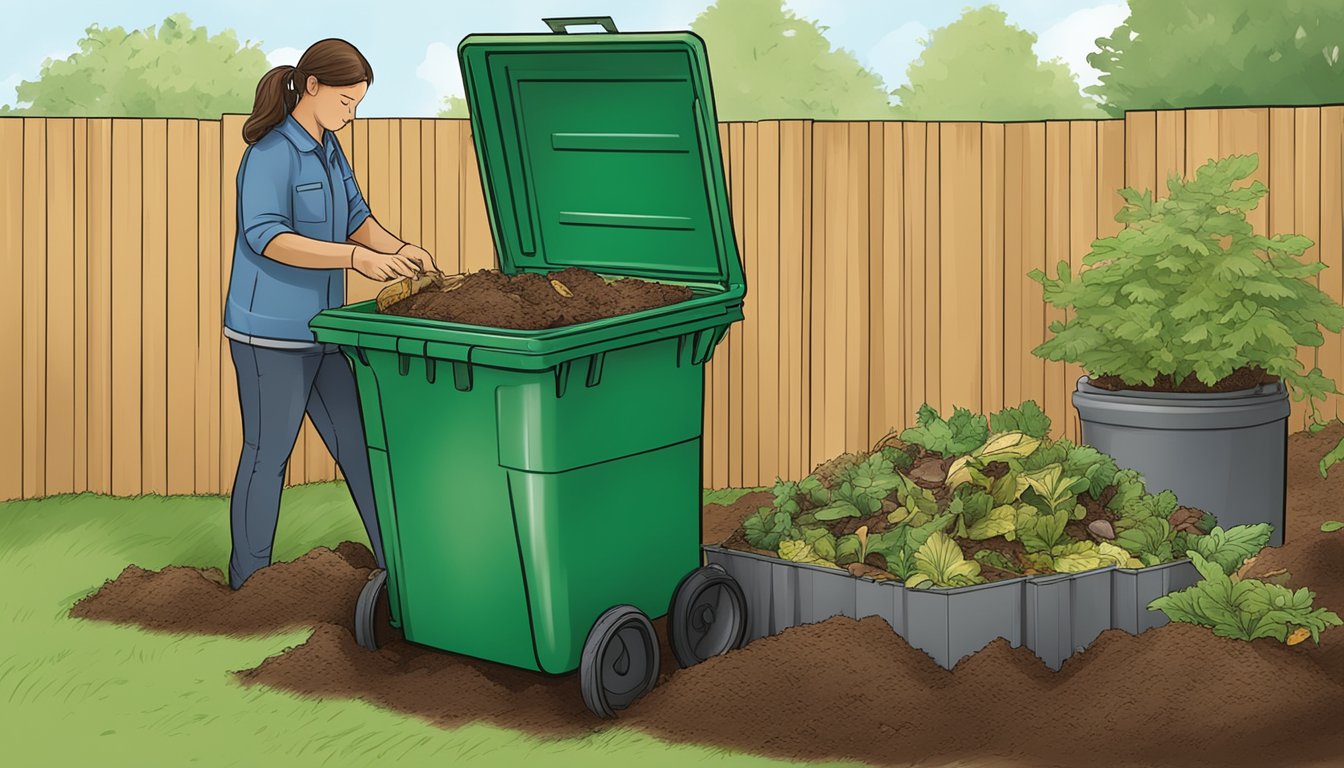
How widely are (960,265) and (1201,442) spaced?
209 centimetres

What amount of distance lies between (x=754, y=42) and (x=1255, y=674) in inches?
1297

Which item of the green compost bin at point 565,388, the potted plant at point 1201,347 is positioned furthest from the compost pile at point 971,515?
the potted plant at point 1201,347

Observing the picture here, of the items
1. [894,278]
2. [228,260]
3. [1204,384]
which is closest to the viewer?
[1204,384]

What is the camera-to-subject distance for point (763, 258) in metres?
8.12

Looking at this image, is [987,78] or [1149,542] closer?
[1149,542]

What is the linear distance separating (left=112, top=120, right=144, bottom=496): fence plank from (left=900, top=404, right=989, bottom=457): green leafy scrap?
4334mm

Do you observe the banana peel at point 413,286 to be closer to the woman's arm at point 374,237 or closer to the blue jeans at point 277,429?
the blue jeans at point 277,429

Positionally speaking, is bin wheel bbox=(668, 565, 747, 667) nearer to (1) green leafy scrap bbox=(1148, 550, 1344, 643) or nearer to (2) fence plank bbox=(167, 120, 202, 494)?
(1) green leafy scrap bbox=(1148, 550, 1344, 643)

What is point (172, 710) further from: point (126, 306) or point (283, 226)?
point (126, 306)

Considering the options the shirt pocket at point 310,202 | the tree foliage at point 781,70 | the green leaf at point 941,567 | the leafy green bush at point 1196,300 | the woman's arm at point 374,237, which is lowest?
the green leaf at point 941,567

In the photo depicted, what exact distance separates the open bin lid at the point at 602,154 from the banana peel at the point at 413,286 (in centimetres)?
61

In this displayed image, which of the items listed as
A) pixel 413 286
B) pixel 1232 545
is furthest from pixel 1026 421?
pixel 413 286

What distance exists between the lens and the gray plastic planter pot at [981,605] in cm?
509

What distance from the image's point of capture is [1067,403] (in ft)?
26.9
